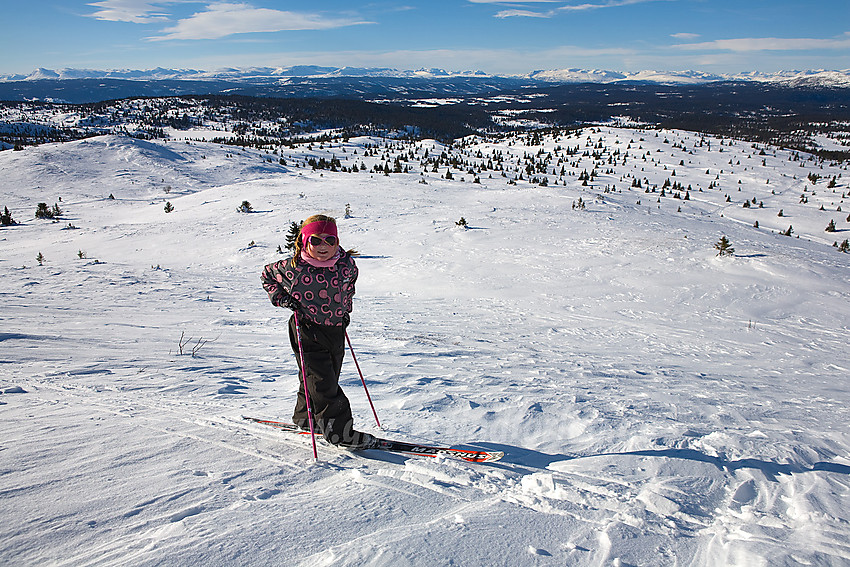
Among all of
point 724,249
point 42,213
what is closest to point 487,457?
point 724,249

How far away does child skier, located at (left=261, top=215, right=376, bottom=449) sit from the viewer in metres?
2.70

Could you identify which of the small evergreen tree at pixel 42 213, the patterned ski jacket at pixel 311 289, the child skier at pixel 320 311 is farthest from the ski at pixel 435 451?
the small evergreen tree at pixel 42 213

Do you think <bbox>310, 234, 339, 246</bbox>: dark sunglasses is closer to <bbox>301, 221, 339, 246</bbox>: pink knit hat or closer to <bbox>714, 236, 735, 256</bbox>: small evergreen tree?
<bbox>301, 221, 339, 246</bbox>: pink knit hat

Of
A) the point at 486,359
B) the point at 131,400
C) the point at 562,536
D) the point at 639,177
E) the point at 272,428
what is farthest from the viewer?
the point at 639,177

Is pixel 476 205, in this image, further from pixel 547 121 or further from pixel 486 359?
pixel 547 121

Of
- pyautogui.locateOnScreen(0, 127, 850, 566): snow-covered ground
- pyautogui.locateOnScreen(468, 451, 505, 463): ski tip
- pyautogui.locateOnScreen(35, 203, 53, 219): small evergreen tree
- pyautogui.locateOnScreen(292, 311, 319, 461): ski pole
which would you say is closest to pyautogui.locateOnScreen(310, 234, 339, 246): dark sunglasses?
pyautogui.locateOnScreen(292, 311, 319, 461): ski pole

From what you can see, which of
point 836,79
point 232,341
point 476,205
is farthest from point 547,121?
point 836,79

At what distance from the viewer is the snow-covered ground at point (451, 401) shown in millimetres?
1898

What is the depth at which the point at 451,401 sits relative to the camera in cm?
353

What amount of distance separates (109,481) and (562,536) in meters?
2.12

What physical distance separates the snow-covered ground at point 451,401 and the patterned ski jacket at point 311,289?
827 millimetres

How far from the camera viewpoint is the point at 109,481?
6.95 feet

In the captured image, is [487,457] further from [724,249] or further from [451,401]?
[724,249]

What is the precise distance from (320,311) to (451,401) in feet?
4.57
